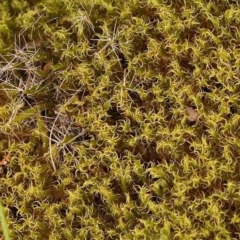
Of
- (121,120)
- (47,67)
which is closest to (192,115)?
(121,120)

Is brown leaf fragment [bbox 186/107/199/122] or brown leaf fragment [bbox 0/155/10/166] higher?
brown leaf fragment [bbox 186/107/199/122]

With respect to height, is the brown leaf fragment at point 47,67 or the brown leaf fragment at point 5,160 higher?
the brown leaf fragment at point 47,67

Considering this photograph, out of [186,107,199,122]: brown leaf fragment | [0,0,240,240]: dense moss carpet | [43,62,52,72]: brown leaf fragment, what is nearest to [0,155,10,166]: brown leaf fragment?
[0,0,240,240]: dense moss carpet

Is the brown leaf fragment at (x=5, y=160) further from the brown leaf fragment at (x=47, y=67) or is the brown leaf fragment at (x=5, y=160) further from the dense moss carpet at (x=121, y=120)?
the brown leaf fragment at (x=47, y=67)

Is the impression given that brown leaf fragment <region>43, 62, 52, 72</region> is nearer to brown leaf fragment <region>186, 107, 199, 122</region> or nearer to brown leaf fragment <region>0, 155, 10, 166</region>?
→ brown leaf fragment <region>0, 155, 10, 166</region>

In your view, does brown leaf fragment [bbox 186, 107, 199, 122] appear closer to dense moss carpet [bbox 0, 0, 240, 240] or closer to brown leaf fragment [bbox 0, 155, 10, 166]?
dense moss carpet [bbox 0, 0, 240, 240]

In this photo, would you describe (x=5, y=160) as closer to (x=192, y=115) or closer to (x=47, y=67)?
(x=47, y=67)

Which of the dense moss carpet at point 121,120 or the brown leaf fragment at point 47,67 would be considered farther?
the brown leaf fragment at point 47,67

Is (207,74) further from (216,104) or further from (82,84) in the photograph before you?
(82,84)

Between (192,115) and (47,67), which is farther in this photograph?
(47,67)

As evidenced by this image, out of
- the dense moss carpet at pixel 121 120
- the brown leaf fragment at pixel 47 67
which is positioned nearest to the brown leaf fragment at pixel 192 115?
the dense moss carpet at pixel 121 120

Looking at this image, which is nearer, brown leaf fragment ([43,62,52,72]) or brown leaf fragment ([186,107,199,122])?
brown leaf fragment ([186,107,199,122])
